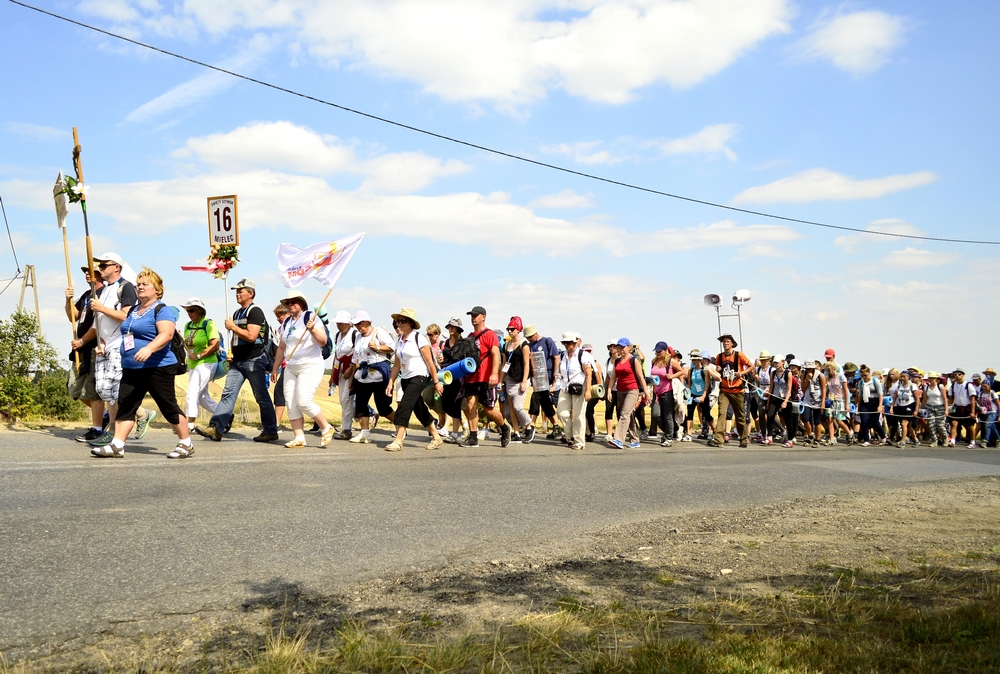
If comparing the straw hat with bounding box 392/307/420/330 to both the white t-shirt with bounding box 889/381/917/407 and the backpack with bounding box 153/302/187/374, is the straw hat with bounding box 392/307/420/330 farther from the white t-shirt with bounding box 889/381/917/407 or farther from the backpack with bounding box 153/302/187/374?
the white t-shirt with bounding box 889/381/917/407

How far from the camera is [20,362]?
15.4 m

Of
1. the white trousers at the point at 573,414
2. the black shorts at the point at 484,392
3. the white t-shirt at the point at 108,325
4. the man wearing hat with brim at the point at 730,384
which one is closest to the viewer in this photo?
the white t-shirt at the point at 108,325

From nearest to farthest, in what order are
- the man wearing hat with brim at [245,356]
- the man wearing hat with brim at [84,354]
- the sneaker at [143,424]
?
1. the man wearing hat with brim at [84,354]
2. the sneaker at [143,424]
3. the man wearing hat with brim at [245,356]

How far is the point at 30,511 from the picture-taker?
20.1 ft

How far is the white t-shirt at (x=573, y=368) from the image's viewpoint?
48.0 feet

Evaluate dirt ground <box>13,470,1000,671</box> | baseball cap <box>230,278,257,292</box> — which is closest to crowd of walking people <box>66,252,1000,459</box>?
baseball cap <box>230,278,257,292</box>

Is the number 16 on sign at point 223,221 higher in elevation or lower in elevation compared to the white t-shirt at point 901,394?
higher

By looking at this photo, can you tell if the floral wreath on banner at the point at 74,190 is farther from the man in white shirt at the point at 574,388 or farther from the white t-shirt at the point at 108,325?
the man in white shirt at the point at 574,388

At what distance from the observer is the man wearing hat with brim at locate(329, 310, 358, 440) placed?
13.1 m

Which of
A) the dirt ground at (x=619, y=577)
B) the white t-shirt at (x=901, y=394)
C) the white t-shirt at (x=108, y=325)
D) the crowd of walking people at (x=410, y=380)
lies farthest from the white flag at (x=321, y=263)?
the white t-shirt at (x=901, y=394)

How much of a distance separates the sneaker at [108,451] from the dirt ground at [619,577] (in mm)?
5091

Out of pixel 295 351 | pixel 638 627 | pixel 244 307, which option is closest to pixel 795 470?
pixel 295 351

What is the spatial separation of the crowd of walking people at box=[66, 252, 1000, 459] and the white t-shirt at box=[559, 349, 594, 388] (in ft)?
0.08

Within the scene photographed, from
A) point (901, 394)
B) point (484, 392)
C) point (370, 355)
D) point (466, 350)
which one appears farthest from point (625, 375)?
point (901, 394)
